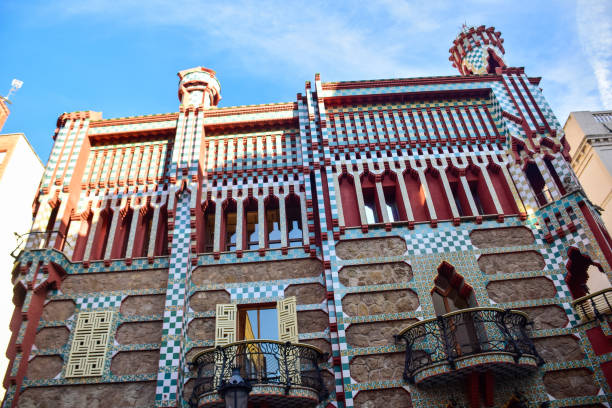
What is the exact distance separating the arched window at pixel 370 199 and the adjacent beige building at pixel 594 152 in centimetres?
913

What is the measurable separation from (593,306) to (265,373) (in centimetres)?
714

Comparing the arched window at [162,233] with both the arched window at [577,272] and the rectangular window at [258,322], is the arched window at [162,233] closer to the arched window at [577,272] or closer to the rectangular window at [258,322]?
the rectangular window at [258,322]

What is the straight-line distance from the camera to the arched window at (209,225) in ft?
46.5

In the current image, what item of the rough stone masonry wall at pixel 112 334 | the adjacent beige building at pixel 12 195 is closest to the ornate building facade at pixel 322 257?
the rough stone masonry wall at pixel 112 334

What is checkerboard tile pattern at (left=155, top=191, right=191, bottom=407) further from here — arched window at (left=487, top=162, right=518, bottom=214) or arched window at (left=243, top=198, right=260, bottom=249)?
arched window at (left=487, top=162, right=518, bottom=214)

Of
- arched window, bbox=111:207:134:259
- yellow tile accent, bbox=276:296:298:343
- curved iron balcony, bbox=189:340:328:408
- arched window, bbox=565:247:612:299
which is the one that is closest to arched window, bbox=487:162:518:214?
arched window, bbox=565:247:612:299

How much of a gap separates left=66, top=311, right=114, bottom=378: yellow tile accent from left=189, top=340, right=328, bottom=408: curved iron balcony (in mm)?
2555

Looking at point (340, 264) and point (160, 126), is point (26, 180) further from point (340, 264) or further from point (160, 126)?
point (340, 264)

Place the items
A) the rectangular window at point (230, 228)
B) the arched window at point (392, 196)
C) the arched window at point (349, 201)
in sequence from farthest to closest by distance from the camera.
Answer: the rectangular window at point (230, 228) < the arched window at point (392, 196) < the arched window at point (349, 201)

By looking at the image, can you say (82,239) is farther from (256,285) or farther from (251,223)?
(256,285)

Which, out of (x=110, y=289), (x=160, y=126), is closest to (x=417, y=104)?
(x=160, y=126)

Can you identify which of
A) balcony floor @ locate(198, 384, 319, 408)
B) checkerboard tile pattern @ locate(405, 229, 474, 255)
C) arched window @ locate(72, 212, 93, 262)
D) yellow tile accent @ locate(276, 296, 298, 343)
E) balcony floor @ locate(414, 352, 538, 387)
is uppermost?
arched window @ locate(72, 212, 93, 262)

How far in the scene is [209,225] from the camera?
576 inches

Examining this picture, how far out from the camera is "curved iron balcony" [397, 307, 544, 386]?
9.80 m
